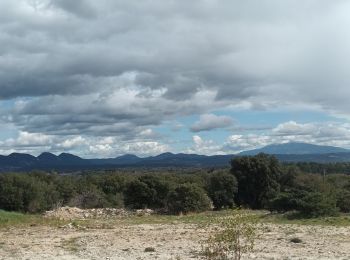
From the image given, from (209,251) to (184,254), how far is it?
373cm

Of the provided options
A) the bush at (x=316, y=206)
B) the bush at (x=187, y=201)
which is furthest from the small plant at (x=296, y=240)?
the bush at (x=187, y=201)

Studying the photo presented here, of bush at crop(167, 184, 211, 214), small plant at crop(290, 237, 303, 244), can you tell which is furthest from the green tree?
small plant at crop(290, 237, 303, 244)

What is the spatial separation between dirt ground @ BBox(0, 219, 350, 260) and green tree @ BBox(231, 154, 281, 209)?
135ft

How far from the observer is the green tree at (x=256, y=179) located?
2815 inches

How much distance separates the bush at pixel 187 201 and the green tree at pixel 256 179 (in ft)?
51.2

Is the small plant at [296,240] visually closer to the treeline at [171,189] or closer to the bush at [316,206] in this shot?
the bush at [316,206]

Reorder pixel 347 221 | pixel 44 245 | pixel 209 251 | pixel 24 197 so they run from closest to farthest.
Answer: pixel 209 251 < pixel 44 245 < pixel 347 221 < pixel 24 197

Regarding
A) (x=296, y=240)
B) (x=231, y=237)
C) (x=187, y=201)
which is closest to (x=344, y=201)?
(x=187, y=201)

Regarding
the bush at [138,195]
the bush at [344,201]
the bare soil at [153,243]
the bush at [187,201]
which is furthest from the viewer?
the bush at [138,195]

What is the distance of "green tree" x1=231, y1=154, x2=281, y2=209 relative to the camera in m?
71.5

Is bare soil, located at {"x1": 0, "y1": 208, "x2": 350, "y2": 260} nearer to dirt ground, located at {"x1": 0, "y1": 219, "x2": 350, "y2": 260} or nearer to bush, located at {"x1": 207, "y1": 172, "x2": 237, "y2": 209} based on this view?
dirt ground, located at {"x1": 0, "y1": 219, "x2": 350, "y2": 260}

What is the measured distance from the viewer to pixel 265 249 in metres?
20.8

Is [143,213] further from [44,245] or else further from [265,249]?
[265,249]

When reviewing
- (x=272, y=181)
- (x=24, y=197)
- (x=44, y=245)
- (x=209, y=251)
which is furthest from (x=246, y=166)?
(x=209, y=251)
